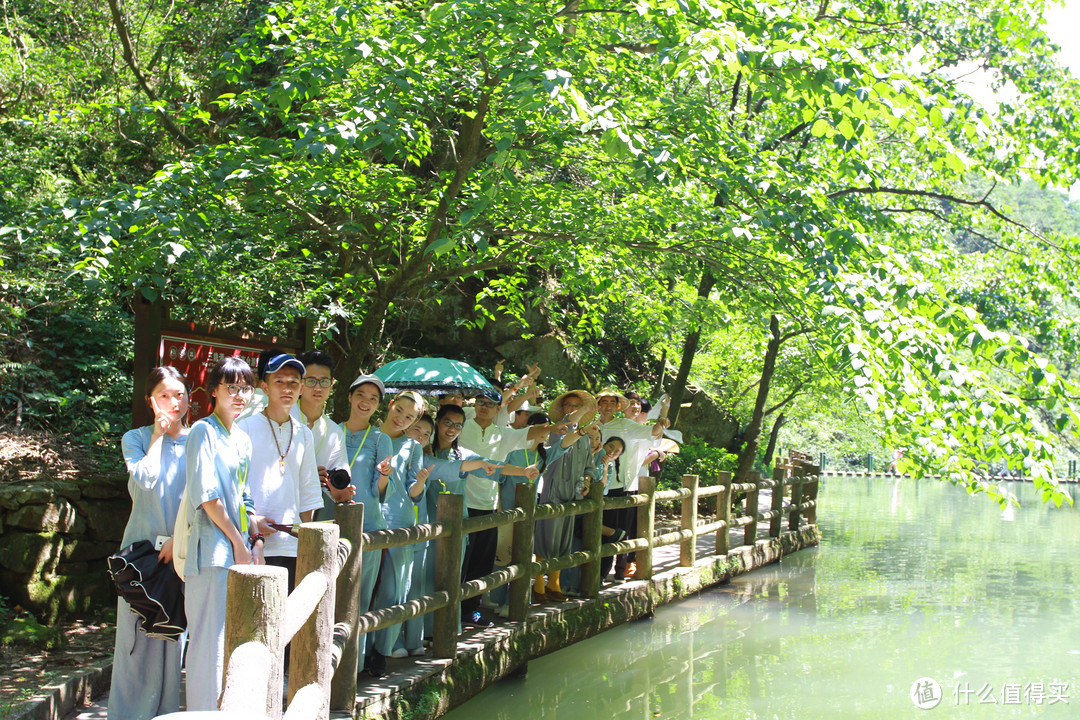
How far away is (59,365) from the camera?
878cm

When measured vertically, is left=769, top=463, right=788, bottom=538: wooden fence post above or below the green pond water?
above

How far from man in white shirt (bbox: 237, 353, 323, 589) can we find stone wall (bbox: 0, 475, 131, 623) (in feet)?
8.90

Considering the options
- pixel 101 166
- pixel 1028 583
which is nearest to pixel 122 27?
pixel 101 166

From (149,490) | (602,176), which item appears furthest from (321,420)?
(602,176)

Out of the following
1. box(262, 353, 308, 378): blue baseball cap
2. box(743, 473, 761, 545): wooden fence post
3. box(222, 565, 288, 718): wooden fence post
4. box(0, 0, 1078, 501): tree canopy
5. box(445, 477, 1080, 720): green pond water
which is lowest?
box(445, 477, 1080, 720): green pond water

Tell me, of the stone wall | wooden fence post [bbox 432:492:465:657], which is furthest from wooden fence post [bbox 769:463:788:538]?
the stone wall

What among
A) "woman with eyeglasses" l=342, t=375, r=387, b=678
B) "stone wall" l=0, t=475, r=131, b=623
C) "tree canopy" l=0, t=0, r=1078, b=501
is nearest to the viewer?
"woman with eyeglasses" l=342, t=375, r=387, b=678

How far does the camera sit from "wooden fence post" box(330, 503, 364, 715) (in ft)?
13.8

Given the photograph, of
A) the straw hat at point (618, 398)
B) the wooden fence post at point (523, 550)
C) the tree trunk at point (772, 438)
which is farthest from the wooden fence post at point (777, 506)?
the wooden fence post at point (523, 550)

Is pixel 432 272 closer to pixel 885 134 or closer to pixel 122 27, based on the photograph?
pixel 122 27

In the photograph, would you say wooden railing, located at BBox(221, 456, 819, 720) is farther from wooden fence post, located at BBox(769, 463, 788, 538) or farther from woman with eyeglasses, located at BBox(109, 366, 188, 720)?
wooden fence post, located at BBox(769, 463, 788, 538)

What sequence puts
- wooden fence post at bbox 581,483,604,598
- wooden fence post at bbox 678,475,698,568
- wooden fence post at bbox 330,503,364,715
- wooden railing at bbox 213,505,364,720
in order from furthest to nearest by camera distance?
wooden fence post at bbox 678,475,698,568 < wooden fence post at bbox 581,483,604,598 < wooden fence post at bbox 330,503,364,715 < wooden railing at bbox 213,505,364,720

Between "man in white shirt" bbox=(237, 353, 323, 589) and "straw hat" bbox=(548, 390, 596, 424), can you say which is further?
"straw hat" bbox=(548, 390, 596, 424)

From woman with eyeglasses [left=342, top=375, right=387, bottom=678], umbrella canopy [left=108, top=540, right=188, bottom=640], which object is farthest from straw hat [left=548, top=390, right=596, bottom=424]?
umbrella canopy [left=108, top=540, right=188, bottom=640]
